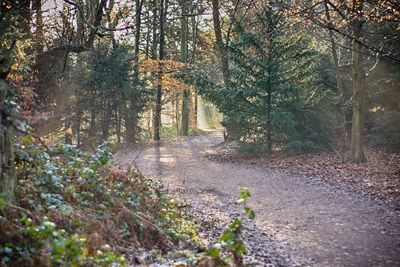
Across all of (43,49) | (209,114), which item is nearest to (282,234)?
(43,49)

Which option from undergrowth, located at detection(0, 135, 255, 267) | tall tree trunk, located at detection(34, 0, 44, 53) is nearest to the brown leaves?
undergrowth, located at detection(0, 135, 255, 267)

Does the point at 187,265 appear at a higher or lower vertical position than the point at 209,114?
lower

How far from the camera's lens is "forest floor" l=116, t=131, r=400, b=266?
6.21 meters

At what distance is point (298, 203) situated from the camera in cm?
947

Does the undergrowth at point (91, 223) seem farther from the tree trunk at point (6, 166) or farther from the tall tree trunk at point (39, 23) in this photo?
the tall tree trunk at point (39, 23)

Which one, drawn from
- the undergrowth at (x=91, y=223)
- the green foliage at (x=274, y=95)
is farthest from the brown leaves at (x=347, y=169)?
the undergrowth at (x=91, y=223)

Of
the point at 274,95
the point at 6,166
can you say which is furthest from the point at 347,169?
the point at 6,166

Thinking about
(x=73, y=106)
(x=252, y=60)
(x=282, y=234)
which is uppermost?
(x=252, y=60)

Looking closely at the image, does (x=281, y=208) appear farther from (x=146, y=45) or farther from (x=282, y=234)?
(x=146, y=45)

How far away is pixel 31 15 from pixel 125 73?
340 inches

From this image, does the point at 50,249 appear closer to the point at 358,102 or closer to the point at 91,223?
the point at 91,223

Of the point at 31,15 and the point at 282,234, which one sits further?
the point at 31,15

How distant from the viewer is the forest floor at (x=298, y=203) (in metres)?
6.21

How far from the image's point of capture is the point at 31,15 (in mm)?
12414
